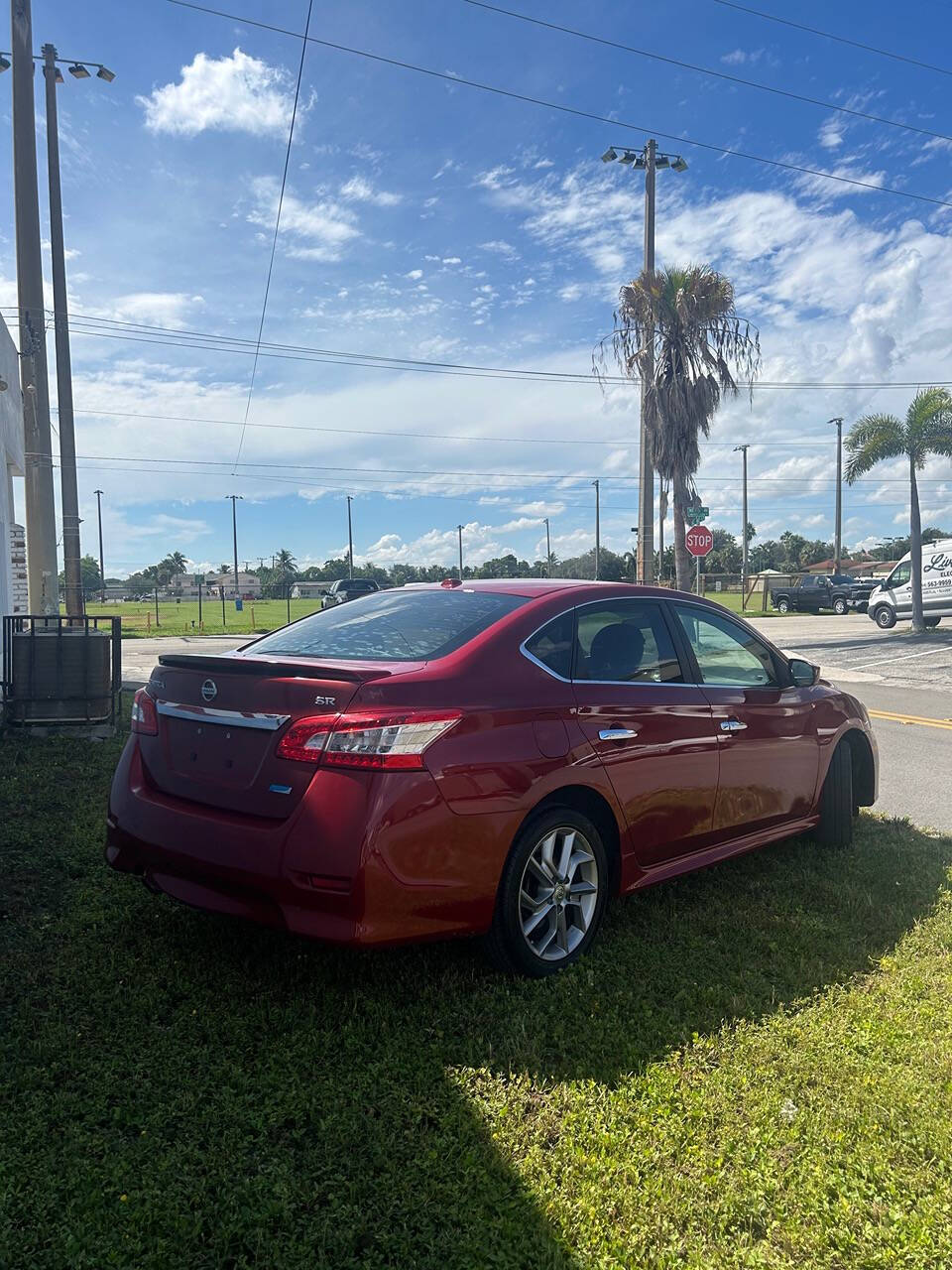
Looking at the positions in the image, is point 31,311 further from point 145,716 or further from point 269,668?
point 269,668

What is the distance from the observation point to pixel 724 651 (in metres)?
4.85

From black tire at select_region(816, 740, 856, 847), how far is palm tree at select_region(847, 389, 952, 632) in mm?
21032

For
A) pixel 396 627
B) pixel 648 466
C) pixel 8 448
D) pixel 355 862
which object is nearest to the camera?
pixel 355 862

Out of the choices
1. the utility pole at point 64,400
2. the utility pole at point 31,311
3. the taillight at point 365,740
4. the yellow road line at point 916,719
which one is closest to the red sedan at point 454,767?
the taillight at point 365,740

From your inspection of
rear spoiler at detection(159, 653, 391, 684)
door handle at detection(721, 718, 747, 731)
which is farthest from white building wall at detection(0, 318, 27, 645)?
door handle at detection(721, 718, 747, 731)

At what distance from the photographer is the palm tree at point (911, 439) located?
77.8ft

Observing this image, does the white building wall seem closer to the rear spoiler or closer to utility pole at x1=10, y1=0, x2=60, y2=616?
utility pole at x1=10, y1=0, x2=60, y2=616

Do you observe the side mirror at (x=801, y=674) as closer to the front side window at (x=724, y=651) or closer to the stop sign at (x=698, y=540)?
the front side window at (x=724, y=651)

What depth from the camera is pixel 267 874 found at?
3.20 m

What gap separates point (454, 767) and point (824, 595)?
4265cm

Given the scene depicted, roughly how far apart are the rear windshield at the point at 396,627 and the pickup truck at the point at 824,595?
40822 millimetres

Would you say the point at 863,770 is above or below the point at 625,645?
below

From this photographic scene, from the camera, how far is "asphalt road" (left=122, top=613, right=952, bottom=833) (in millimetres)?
7250

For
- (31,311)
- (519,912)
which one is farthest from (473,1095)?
(31,311)
